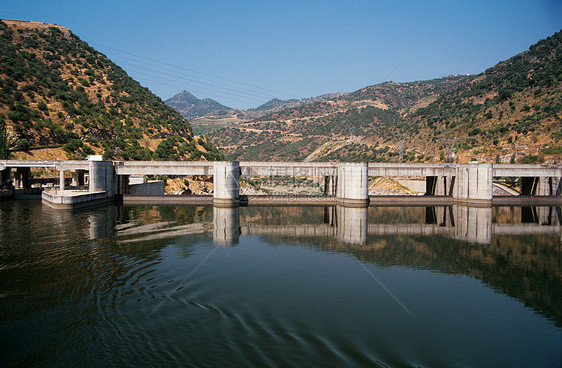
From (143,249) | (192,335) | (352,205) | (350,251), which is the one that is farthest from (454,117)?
(192,335)

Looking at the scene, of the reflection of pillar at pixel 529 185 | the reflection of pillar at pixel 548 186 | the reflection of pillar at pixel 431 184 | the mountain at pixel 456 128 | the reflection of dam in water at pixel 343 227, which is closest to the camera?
the reflection of dam in water at pixel 343 227

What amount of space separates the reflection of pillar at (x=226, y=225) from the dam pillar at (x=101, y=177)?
40.5 feet

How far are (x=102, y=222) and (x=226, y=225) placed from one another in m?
9.07

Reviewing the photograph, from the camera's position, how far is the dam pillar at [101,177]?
1594 inches

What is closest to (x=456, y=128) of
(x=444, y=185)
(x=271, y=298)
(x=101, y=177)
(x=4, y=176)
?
(x=444, y=185)

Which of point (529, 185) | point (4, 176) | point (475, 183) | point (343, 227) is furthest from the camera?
point (529, 185)

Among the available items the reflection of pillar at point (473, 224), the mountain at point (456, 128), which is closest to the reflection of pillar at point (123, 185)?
the reflection of pillar at point (473, 224)

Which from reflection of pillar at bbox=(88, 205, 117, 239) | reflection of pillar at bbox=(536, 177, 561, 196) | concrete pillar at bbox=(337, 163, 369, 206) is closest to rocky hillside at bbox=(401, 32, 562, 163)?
reflection of pillar at bbox=(536, 177, 561, 196)

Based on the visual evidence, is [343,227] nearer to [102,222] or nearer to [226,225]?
[226,225]

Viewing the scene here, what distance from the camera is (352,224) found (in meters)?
31.6

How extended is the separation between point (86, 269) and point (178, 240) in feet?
24.2

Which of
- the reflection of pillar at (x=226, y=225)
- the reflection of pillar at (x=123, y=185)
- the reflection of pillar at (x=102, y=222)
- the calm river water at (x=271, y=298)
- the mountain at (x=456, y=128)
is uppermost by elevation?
the mountain at (x=456, y=128)

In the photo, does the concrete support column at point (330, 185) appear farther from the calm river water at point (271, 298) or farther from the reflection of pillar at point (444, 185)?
the calm river water at point (271, 298)

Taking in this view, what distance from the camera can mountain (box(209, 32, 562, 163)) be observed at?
2416 inches
